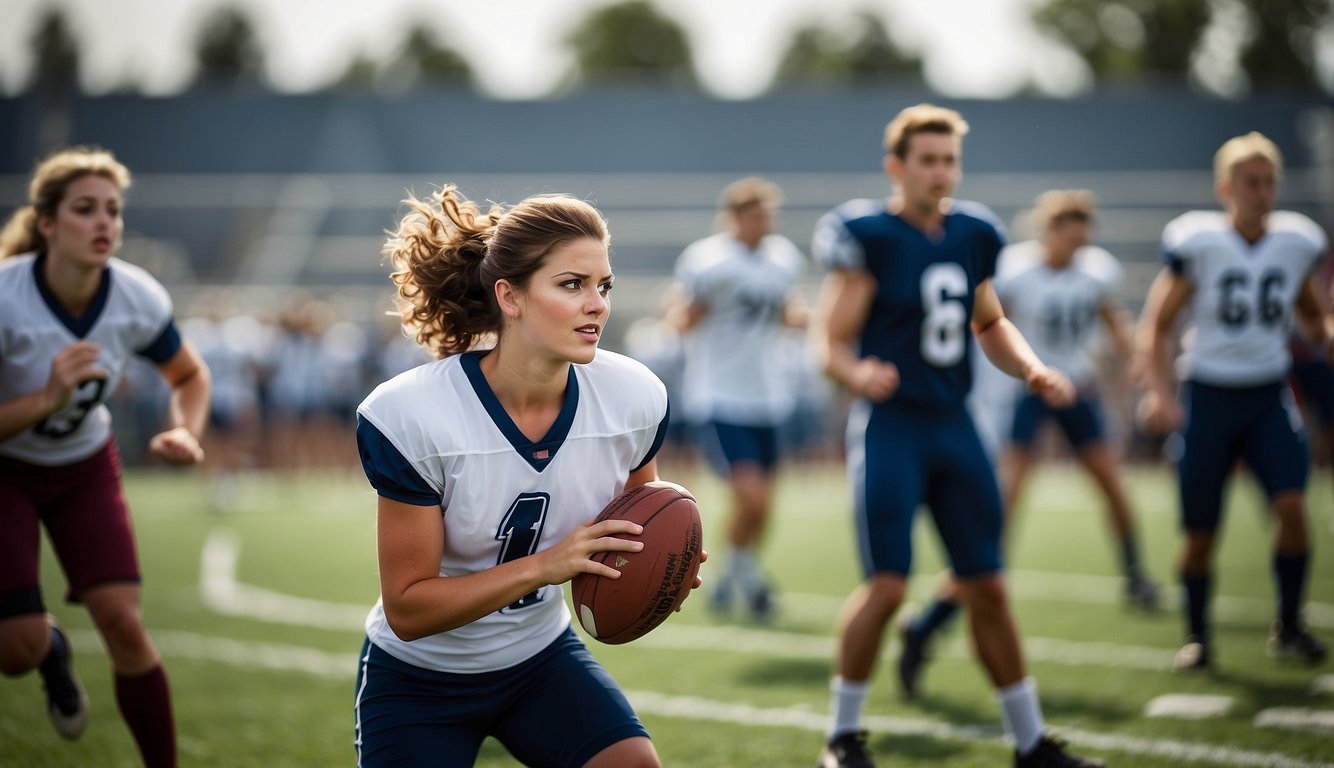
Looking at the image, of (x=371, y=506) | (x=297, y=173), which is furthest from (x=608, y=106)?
(x=371, y=506)

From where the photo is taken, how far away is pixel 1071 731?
4469mm

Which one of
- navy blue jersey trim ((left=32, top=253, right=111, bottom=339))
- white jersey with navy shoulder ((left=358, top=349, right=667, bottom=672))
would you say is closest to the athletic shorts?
navy blue jersey trim ((left=32, top=253, right=111, bottom=339))

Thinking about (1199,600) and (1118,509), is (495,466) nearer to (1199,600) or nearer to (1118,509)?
(1199,600)

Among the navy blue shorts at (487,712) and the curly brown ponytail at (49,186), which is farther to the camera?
the curly brown ponytail at (49,186)

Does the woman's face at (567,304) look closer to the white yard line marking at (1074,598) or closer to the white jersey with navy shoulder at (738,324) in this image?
the white yard line marking at (1074,598)

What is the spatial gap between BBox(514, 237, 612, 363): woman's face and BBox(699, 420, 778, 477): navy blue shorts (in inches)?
184

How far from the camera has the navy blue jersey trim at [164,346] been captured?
4.22 metres

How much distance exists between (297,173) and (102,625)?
34.2 meters

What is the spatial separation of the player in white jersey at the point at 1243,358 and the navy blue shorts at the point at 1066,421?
1930 mm

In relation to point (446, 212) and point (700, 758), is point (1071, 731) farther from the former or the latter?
point (446, 212)

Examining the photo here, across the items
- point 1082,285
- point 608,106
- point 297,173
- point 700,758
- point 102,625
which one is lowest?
point 700,758

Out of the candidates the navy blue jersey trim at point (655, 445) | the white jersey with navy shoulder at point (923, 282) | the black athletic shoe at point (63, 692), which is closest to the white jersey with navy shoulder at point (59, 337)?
the black athletic shoe at point (63, 692)

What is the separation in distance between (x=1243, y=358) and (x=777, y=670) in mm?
2503

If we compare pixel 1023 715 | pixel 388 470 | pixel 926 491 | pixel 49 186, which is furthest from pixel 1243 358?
pixel 49 186
